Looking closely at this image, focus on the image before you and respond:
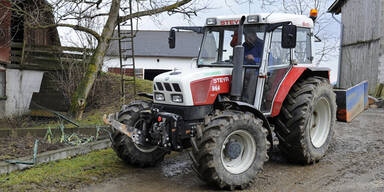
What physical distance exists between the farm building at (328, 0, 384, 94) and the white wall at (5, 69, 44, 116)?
48.1ft

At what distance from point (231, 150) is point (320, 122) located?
261 cm

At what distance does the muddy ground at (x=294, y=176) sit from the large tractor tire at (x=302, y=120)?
0.25 metres

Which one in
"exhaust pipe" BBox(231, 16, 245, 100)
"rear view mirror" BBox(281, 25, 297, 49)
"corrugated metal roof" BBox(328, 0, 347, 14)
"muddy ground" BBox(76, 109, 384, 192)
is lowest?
"muddy ground" BBox(76, 109, 384, 192)

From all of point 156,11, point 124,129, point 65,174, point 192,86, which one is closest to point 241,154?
point 192,86

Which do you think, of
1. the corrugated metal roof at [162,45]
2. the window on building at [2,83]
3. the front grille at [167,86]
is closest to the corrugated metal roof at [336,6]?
the corrugated metal roof at [162,45]

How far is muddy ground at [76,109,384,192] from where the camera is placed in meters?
5.52

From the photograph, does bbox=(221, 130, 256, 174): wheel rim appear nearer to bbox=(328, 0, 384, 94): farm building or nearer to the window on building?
the window on building

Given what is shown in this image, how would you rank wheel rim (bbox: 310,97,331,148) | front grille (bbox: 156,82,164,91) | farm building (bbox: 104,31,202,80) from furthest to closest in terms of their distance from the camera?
farm building (bbox: 104,31,202,80), wheel rim (bbox: 310,97,331,148), front grille (bbox: 156,82,164,91)

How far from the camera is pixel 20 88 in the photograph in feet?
45.4

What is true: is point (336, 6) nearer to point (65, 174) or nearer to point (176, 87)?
point (176, 87)

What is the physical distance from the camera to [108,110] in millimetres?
12219

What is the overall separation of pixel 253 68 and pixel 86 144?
3.64 m

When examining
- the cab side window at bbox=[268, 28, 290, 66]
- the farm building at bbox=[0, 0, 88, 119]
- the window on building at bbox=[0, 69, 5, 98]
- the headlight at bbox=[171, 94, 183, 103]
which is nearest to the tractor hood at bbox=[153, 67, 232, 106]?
the headlight at bbox=[171, 94, 183, 103]

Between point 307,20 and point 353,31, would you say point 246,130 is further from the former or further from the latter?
point 353,31
